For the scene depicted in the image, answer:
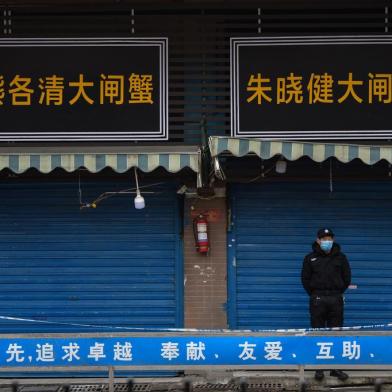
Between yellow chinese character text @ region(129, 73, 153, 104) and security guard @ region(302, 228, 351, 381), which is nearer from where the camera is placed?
security guard @ region(302, 228, 351, 381)

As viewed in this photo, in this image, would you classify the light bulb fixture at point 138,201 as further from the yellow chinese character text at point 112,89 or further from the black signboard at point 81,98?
the yellow chinese character text at point 112,89

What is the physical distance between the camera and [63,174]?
9125 millimetres

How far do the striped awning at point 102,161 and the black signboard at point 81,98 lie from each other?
0.89 meters

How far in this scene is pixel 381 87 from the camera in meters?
8.86

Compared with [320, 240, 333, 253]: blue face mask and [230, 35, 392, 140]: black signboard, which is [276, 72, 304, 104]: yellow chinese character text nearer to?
[230, 35, 392, 140]: black signboard

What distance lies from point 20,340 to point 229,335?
2.26 metres

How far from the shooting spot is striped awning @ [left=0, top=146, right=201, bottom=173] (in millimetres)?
7953

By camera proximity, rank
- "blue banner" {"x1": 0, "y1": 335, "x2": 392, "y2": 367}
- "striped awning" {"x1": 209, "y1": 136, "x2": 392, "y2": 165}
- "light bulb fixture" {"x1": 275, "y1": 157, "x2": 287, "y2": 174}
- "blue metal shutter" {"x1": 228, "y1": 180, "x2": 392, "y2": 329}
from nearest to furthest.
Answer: "blue banner" {"x1": 0, "y1": 335, "x2": 392, "y2": 367}, "striped awning" {"x1": 209, "y1": 136, "x2": 392, "y2": 165}, "light bulb fixture" {"x1": 275, "y1": 157, "x2": 287, "y2": 174}, "blue metal shutter" {"x1": 228, "y1": 180, "x2": 392, "y2": 329}

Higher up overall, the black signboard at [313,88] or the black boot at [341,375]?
the black signboard at [313,88]

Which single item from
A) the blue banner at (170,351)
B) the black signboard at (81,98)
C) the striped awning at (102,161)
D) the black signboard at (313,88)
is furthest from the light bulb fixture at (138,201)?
the blue banner at (170,351)

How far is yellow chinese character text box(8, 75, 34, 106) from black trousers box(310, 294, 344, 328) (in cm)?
484

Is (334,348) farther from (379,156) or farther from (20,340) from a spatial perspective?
(20,340)

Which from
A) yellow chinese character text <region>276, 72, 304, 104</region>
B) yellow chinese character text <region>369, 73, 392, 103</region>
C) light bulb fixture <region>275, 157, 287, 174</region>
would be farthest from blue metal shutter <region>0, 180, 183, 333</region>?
yellow chinese character text <region>369, 73, 392, 103</region>

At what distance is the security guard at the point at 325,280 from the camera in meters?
7.99
